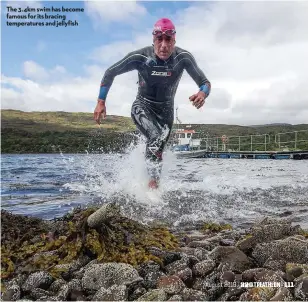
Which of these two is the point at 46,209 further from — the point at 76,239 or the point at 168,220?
the point at 76,239

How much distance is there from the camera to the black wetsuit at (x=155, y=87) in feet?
23.2

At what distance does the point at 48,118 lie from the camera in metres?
7.96

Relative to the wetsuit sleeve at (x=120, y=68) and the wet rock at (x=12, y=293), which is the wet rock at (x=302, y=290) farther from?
the wetsuit sleeve at (x=120, y=68)

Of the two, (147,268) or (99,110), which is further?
(99,110)

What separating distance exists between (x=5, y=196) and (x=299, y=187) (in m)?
7.34

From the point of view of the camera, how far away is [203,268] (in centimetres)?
370

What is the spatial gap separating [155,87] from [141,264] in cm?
417

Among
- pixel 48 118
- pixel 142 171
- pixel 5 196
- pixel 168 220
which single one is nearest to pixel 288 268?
pixel 168 220

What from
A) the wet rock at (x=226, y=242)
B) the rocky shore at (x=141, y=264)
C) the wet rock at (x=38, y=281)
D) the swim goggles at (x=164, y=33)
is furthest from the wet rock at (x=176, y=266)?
the swim goggles at (x=164, y=33)

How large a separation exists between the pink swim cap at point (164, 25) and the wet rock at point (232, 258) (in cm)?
360

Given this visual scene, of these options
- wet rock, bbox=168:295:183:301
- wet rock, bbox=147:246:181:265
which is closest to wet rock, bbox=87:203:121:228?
wet rock, bbox=147:246:181:265

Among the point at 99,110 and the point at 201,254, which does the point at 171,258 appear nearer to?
the point at 201,254

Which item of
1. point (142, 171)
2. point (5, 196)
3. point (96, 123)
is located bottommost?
point (5, 196)

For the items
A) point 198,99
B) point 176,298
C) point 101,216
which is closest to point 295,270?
point 176,298
